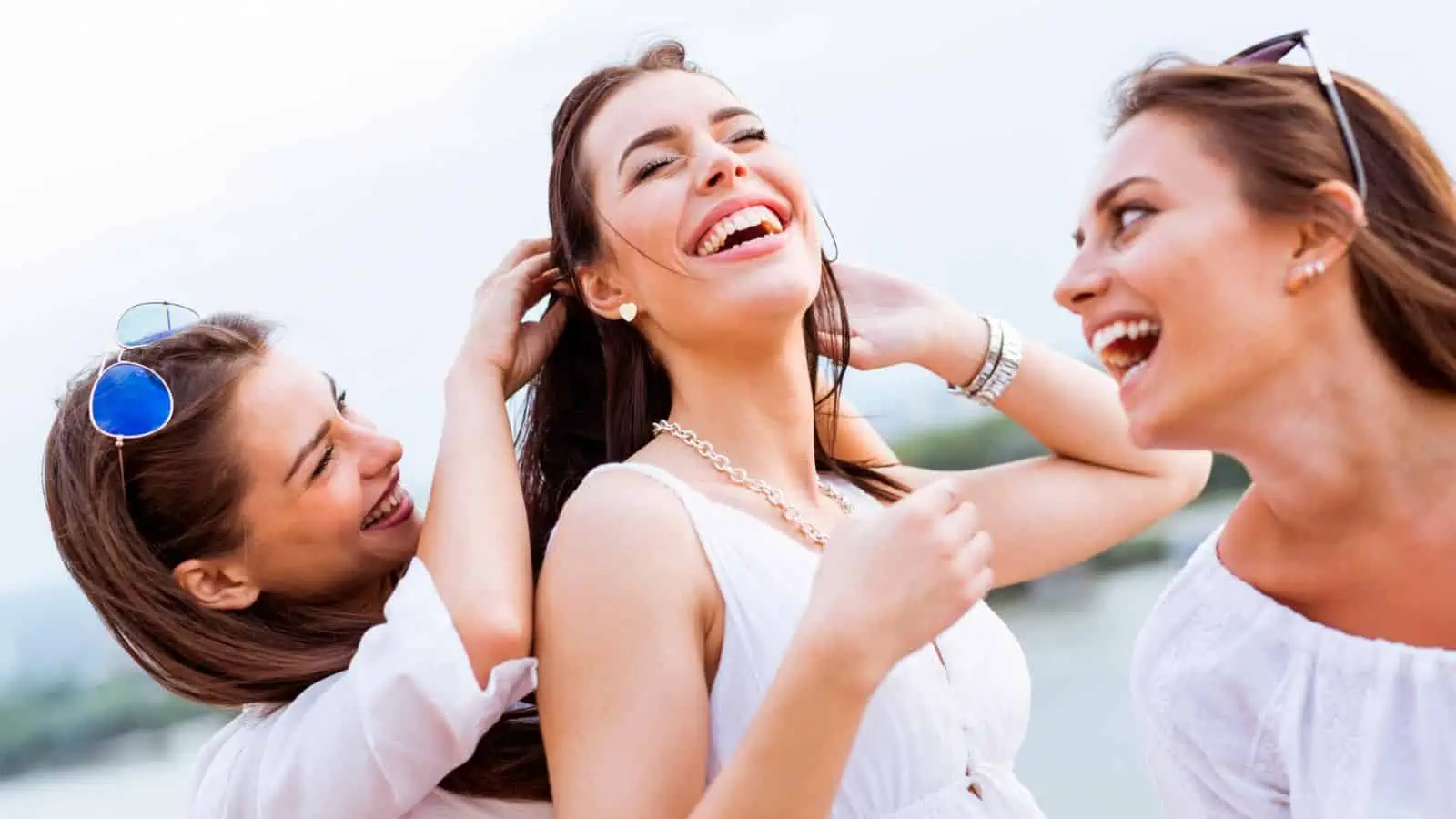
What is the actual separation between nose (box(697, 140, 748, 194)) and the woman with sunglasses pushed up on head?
1.74ft

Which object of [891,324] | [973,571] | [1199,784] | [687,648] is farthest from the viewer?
[891,324]

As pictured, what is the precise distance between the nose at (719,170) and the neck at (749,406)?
255mm

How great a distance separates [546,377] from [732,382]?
352 mm

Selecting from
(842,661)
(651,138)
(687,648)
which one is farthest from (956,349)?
(842,661)

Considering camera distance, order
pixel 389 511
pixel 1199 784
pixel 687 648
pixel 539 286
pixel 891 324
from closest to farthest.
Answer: pixel 687 648 < pixel 1199 784 < pixel 389 511 < pixel 539 286 < pixel 891 324

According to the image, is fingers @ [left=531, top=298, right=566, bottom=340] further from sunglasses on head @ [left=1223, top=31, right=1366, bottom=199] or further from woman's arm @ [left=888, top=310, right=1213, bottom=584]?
sunglasses on head @ [left=1223, top=31, right=1366, bottom=199]

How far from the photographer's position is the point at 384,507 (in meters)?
2.27

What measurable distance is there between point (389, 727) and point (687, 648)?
386 mm

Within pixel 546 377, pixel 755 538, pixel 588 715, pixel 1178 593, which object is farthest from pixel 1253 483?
pixel 546 377

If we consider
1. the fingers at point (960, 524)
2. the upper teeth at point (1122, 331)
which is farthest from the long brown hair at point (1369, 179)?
the fingers at point (960, 524)

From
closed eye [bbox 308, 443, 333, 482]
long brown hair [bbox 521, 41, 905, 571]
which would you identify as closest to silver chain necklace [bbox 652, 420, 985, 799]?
long brown hair [bbox 521, 41, 905, 571]

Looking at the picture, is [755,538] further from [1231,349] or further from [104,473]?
[104,473]

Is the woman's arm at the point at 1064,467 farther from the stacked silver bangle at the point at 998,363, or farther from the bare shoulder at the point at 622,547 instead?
the bare shoulder at the point at 622,547

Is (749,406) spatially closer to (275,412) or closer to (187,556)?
(275,412)
